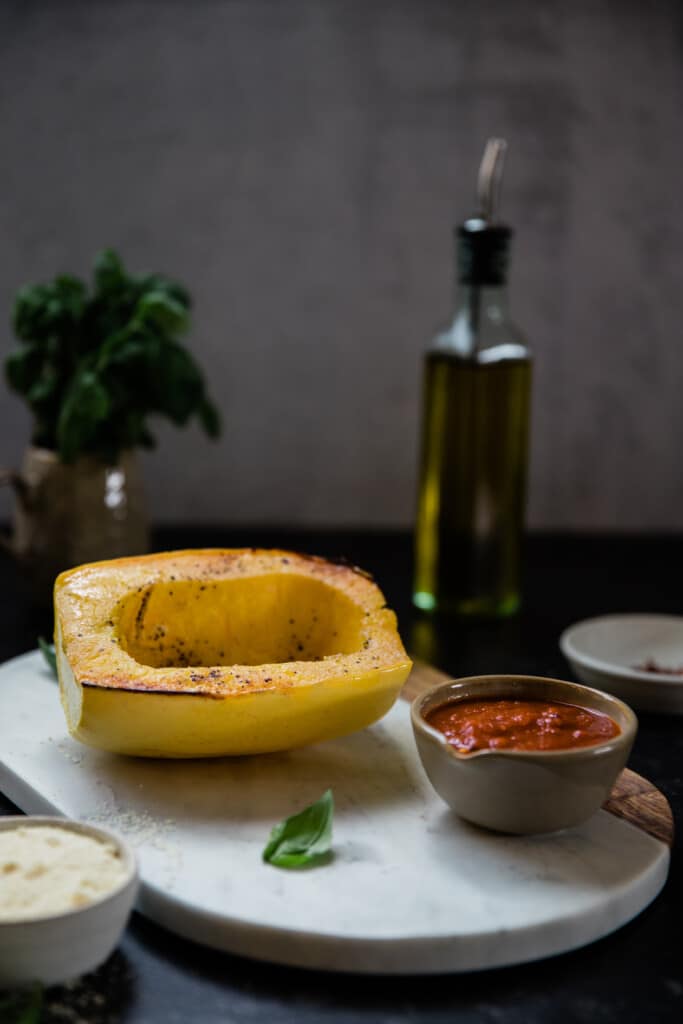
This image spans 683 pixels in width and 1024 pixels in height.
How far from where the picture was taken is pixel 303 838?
39.7 inches

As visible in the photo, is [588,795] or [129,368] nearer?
[588,795]

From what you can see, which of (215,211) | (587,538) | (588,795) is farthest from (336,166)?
(588,795)

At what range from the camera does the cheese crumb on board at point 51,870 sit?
2.76ft

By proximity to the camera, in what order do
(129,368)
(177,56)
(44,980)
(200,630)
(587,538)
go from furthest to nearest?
(587,538), (177,56), (129,368), (200,630), (44,980)

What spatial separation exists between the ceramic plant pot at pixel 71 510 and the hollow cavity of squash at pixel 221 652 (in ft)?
1.12

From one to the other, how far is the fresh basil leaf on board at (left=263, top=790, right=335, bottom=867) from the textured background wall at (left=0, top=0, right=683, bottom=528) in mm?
1297

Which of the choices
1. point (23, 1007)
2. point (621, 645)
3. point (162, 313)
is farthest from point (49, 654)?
point (621, 645)

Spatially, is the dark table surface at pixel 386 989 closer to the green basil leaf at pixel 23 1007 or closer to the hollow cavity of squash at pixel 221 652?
the green basil leaf at pixel 23 1007

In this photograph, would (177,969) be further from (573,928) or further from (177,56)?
(177,56)

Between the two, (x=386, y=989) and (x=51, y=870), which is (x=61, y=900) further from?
(x=386, y=989)

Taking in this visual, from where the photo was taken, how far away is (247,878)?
3.19ft

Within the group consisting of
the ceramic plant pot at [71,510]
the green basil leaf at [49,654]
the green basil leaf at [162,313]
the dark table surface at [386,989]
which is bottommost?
the dark table surface at [386,989]

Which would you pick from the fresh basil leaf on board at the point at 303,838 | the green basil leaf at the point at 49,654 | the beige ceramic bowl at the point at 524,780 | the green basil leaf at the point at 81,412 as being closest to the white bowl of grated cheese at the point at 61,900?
the fresh basil leaf on board at the point at 303,838

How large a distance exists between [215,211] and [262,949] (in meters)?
1.52
